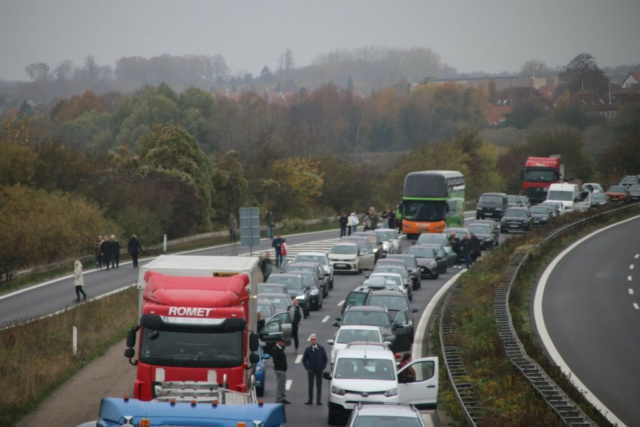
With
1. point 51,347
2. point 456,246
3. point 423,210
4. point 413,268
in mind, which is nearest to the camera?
point 51,347

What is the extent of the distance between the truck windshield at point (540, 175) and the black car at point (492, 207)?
1121 centimetres

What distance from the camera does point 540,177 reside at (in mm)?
76375

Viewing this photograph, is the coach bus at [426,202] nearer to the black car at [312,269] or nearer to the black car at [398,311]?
the black car at [312,269]

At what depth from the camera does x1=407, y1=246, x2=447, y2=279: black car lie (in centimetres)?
4338

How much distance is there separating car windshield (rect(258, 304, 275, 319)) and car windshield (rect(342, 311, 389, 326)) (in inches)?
90.9

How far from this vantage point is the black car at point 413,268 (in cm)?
4006

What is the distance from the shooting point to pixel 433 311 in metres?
34.8

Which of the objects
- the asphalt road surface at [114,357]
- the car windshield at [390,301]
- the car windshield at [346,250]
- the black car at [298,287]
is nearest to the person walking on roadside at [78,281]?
the asphalt road surface at [114,357]

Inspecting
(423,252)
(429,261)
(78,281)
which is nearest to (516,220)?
(423,252)

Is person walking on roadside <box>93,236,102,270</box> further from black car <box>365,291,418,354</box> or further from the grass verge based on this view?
black car <box>365,291,418,354</box>

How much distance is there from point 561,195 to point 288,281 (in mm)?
39169

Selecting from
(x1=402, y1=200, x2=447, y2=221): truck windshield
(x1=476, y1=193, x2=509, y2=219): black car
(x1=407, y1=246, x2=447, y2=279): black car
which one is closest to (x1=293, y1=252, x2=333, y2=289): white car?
(x1=407, y1=246, x2=447, y2=279): black car

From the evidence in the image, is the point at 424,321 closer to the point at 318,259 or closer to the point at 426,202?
the point at 318,259

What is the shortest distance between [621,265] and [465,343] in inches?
844
